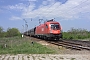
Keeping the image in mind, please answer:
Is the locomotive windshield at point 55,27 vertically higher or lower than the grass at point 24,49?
higher

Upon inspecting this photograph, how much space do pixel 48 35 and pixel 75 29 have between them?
32504 mm

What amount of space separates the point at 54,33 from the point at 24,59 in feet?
58.3

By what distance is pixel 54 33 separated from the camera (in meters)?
27.0

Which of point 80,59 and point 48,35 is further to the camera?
point 48,35

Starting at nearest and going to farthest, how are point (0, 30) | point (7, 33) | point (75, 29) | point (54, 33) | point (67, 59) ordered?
point (67, 59) < point (54, 33) < point (75, 29) < point (0, 30) < point (7, 33)

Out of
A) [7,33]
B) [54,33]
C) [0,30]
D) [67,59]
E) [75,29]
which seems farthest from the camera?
[7,33]

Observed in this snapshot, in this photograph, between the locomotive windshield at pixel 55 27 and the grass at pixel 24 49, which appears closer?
the grass at pixel 24 49

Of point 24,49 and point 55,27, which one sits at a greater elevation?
point 55,27

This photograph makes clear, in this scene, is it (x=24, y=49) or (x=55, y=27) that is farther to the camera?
(x=55, y=27)

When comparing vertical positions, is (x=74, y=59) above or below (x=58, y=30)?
below

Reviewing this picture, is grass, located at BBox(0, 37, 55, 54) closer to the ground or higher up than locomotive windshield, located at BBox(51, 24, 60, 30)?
closer to the ground

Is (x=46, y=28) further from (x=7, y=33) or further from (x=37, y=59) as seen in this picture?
Result: (x=7, y=33)

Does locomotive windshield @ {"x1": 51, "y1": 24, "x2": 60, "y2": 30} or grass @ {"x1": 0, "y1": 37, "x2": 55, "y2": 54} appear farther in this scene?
locomotive windshield @ {"x1": 51, "y1": 24, "x2": 60, "y2": 30}

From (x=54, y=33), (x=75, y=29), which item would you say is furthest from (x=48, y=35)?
(x=75, y=29)
